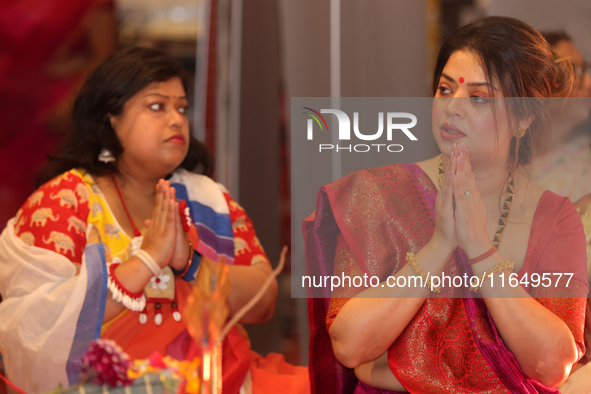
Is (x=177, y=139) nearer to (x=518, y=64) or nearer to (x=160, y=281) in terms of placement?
(x=160, y=281)

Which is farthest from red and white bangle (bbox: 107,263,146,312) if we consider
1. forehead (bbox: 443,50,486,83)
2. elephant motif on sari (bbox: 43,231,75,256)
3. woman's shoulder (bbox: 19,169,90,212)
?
forehead (bbox: 443,50,486,83)

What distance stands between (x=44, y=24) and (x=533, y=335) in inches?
81.2

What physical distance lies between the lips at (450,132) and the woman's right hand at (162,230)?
64 cm

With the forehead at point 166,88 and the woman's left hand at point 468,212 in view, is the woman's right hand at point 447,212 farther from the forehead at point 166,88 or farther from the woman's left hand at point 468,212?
the forehead at point 166,88

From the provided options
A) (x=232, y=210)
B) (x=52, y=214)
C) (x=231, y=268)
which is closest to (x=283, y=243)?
(x=232, y=210)

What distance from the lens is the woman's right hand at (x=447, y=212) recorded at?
982 millimetres

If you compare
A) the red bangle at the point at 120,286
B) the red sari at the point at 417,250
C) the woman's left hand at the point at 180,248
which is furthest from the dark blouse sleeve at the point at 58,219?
the red sari at the point at 417,250

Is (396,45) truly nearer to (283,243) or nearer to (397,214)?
(397,214)

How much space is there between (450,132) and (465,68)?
12cm

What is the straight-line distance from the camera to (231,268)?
1415 millimetres

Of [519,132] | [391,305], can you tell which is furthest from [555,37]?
[391,305]

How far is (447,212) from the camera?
99cm

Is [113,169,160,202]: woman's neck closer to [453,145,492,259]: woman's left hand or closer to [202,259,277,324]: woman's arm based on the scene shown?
[202,259,277,324]: woman's arm

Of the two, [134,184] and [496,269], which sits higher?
[134,184]
